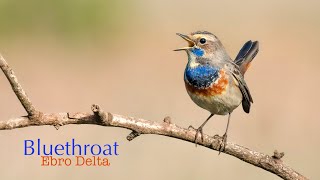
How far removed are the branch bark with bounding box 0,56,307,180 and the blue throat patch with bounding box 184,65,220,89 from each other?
0.69 meters

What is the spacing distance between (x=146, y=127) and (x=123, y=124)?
151mm

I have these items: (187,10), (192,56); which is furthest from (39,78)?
(192,56)

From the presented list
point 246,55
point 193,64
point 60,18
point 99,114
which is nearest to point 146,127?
point 99,114

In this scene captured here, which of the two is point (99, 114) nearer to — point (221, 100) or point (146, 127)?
point (146, 127)

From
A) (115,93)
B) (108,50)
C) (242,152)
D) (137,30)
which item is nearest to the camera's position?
(242,152)

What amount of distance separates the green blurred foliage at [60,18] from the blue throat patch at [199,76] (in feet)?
39.1

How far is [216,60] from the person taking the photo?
6988 millimetres

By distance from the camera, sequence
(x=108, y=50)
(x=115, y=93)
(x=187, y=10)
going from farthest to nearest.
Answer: (x=187, y=10) < (x=108, y=50) < (x=115, y=93)

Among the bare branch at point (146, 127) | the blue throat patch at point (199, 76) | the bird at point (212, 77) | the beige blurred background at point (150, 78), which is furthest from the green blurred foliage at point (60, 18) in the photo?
the bare branch at point (146, 127)

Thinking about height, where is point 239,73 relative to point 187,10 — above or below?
below

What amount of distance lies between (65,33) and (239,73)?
1180 centimetres

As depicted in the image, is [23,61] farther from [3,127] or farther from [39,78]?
[3,127]

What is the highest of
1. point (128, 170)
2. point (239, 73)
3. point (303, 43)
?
→ point (303, 43)

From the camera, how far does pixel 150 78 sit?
15.4 m
